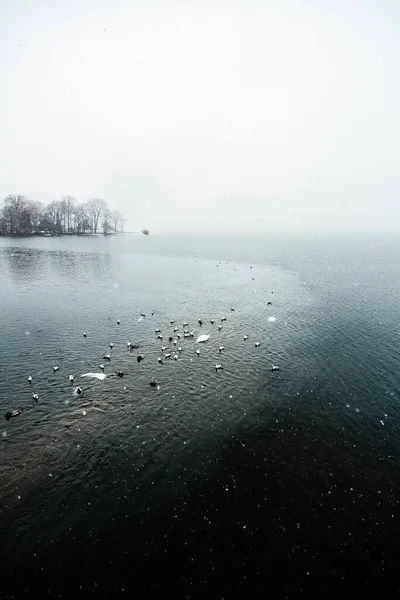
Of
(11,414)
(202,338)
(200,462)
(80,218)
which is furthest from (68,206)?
(200,462)

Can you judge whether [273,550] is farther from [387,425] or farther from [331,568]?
[387,425]

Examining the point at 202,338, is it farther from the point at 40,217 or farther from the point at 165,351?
the point at 40,217

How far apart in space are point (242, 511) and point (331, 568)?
4.94 meters

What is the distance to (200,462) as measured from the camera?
20.9 m

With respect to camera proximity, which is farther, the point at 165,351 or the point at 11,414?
the point at 165,351

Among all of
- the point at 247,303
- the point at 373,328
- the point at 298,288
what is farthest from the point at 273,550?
the point at 298,288

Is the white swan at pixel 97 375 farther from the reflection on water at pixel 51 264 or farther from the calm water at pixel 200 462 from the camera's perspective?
the reflection on water at pixel 51 264

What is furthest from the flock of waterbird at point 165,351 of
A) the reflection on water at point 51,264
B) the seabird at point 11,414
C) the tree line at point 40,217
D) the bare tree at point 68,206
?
the bare tree at point 68,206

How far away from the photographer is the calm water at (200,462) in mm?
14617

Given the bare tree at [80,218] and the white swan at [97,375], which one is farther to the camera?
the bare tree at [80,218]

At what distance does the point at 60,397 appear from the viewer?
26.9 m

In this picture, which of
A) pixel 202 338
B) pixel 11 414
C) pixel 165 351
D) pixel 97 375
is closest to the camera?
pixel 11 414

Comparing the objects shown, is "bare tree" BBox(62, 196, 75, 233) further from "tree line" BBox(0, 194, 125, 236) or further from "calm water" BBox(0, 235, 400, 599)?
"calm water" BBox(0, 235, 400, 599)

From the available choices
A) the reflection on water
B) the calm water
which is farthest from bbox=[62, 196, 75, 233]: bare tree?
the calm water
